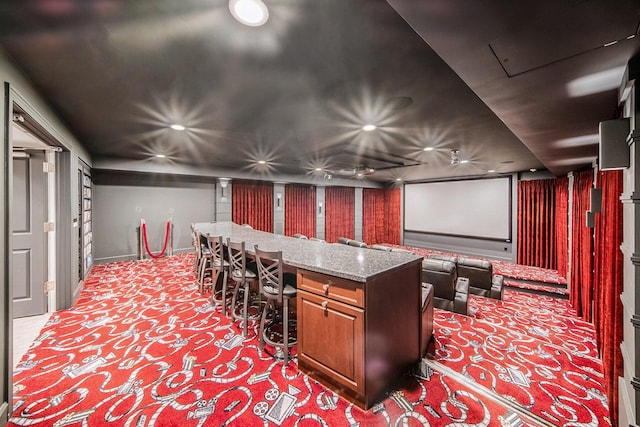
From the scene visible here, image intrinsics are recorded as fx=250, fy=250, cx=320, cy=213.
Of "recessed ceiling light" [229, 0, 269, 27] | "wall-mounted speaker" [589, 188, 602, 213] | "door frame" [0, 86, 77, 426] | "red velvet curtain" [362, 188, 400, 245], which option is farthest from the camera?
"red velvet curtain" [362, 188, 400, 245]

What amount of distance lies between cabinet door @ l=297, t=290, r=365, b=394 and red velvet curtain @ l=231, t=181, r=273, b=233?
616 centimetres

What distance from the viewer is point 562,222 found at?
19.6 ft

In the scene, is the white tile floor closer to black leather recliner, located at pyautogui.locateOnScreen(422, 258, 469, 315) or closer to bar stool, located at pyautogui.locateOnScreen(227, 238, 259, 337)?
bar stool, located at pyautogui.locateOnScreen(227, 238, 259, 337)

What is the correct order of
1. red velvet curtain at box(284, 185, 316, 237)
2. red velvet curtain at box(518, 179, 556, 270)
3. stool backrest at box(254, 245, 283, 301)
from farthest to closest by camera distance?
red velvet curtain at box(284, 185, 316, 237), red velvet curtain at box(518, 179, 556, 270), stool backrest at box(254, 245, 283, 301)

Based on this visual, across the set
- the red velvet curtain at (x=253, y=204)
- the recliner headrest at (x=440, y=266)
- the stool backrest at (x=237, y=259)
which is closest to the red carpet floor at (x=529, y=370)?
the recliner headrest at (x=440, y=266)

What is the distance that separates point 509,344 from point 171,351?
359 cm

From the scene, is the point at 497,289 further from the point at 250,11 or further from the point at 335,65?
the point at 250,11

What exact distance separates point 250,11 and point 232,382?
8.36 ft

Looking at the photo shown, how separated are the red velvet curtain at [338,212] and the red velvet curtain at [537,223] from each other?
5.36 meters

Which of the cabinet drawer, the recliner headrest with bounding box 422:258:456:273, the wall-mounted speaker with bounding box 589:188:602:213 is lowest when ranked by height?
the recliner headrest with bounding box 422:258:456:273

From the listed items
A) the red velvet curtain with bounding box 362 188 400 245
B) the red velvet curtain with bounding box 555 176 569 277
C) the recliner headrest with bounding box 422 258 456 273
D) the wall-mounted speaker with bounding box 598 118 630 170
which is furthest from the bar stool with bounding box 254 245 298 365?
the red velvet curtain with bounding box 362 188 400 245

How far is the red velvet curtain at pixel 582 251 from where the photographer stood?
3191mm

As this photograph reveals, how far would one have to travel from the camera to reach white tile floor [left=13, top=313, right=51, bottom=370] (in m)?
2.43

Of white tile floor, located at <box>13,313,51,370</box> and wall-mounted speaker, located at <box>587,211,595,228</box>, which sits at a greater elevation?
wall-mounted speaker, located at <box>587,211,595,228</box>
